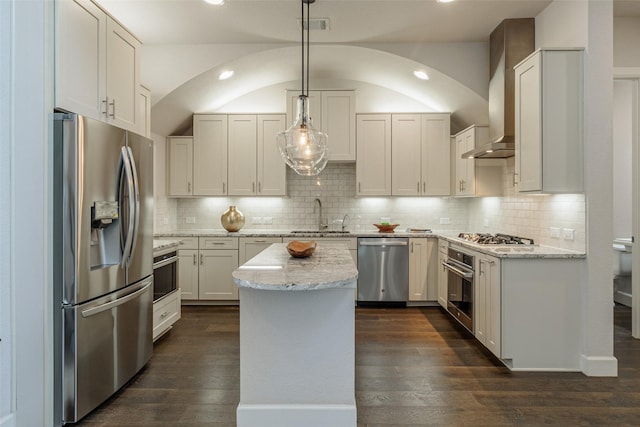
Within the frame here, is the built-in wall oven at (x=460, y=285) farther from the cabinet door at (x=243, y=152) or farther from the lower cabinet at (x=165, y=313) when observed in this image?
the lower cabinet at (x=165, y=313)

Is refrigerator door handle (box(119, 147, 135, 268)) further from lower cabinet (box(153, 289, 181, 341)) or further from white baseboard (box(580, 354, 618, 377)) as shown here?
white baseboard (box(580, 354, 618, 377))

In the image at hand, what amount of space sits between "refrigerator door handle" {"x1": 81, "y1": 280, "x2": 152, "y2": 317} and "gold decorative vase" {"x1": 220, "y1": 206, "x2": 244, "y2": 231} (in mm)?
2263

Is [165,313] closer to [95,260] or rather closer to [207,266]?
[207,266]

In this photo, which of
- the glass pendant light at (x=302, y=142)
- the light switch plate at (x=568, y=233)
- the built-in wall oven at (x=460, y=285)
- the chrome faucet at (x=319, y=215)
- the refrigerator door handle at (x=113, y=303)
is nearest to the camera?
the refrigerator door handle at (x=113, y=303)

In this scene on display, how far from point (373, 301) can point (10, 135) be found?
13.9 ft

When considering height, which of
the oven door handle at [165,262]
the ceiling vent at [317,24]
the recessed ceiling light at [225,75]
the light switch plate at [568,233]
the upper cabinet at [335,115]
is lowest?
the oven door handle at [165,262]

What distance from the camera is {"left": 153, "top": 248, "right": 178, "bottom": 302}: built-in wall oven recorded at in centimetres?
364

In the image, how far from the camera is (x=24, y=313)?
2135mm

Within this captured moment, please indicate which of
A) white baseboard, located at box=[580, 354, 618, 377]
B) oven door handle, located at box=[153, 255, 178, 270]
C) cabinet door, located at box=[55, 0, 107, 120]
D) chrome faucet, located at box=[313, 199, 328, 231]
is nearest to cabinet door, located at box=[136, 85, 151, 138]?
cabinet door, located at box=[55, 0, 107, 120]

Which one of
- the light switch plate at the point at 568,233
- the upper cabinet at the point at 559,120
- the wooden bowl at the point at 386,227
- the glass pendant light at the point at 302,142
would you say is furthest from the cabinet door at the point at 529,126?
the wooden bowl at the point at 386,227

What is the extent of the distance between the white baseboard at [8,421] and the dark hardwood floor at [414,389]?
39cm

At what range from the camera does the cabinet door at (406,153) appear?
18.0ft

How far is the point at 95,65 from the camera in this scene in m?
2.62

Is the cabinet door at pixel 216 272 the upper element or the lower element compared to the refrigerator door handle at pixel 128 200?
lower
